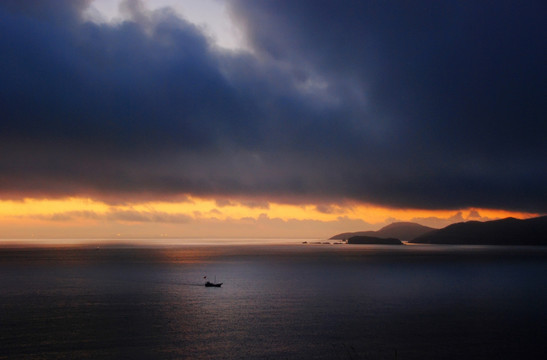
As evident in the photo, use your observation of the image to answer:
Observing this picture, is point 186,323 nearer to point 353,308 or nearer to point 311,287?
point 353,308

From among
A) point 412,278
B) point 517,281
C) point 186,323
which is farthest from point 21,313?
point 517,281

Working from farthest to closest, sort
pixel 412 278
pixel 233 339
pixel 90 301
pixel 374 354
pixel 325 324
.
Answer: pixel 412 278 < pixel 90 301 < pixel 325 324 < pixel 233 339 < pixel 374 354

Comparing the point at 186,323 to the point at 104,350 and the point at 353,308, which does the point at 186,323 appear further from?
the point at 353,308

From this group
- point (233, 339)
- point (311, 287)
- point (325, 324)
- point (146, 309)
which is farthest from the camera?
point (311, 287)

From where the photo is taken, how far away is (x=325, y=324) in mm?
60781

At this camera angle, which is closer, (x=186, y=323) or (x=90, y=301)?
(x=186, y=323)

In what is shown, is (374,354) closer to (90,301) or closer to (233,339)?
(233,339)

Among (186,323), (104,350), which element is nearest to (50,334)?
(104,350)

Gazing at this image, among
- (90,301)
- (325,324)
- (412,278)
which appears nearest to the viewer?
(325,324)

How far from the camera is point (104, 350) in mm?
46969

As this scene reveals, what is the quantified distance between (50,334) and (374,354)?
3831 cm

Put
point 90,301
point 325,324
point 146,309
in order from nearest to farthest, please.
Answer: point 325,324 → point 146,309 → point 90,301

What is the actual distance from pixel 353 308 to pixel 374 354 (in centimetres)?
2803

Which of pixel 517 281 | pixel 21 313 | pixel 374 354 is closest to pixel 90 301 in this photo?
pixel 21 313
